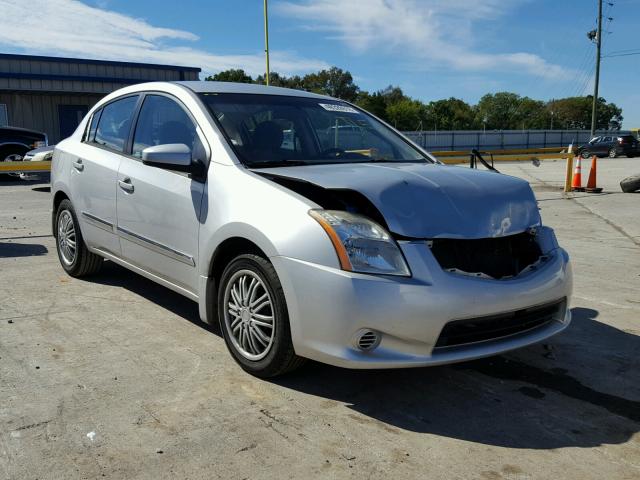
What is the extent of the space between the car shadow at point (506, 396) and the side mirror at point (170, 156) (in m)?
1.45

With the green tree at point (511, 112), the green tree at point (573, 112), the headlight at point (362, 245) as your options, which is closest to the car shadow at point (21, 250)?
the headlight at point (362, 245)

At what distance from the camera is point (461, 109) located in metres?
110

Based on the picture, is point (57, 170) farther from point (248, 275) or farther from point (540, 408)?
point (540, 408)

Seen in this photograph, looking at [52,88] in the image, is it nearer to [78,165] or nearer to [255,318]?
→ [78,165]

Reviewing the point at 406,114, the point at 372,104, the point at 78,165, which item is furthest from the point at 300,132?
the point at 406,114

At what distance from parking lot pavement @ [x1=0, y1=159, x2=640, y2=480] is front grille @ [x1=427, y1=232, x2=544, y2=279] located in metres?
0.67

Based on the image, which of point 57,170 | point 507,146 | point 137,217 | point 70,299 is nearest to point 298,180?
point 137,217

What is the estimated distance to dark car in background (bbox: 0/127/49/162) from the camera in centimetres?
1675

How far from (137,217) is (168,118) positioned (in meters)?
0.73

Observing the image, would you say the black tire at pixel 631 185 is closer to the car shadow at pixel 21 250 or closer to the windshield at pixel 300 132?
the windshield at pixel 300 132

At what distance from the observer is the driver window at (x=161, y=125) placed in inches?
164

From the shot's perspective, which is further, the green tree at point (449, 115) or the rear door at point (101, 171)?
the green tree at point (449, 115)

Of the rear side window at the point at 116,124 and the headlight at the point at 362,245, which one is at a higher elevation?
the rear side window at the point at 116,124

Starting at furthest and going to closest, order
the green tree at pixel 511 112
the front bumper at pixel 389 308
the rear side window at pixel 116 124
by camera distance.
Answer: the green tree at pixel 511 112 < the rear side window at pixel 116 124 < the front bumper at pixel 389 308
